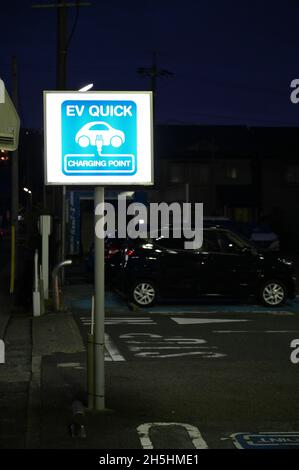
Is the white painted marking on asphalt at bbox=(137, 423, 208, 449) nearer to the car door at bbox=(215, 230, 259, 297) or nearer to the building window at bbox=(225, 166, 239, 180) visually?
the car door at bbox=(215, 230, 259, 297)

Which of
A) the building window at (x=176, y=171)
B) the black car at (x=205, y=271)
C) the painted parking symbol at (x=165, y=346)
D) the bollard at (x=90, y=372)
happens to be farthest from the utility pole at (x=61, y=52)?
the building window at (x=176, y=171)

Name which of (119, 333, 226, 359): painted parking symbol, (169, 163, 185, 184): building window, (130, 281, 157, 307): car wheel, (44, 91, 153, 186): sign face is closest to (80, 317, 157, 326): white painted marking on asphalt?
(119, 333, 226, 359): painted parking symbol

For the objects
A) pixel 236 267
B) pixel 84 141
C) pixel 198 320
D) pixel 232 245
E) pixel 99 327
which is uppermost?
pixel 84 141

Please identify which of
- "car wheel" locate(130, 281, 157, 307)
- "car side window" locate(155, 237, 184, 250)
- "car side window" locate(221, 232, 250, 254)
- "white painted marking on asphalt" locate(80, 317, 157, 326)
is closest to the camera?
"white painted marking on asphalt" locate(80, 317, 157, 326)

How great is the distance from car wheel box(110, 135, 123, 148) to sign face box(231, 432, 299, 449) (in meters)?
3.01

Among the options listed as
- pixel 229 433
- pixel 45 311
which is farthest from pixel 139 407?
pixel 45 311

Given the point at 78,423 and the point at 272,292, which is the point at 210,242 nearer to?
the point at 272,292

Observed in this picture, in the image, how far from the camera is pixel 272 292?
57.3 feet

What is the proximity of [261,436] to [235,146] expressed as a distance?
157 ft

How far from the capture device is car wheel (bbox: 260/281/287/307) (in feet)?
57.3

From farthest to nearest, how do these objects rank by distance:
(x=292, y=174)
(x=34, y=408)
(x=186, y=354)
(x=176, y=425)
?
1. (x=292, y=174)
2. (x=186, y=354)
3. (x=34, y=408)
4. (x=176, y=425)

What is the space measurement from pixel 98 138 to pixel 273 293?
10317 mm

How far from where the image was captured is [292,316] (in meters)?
16.0

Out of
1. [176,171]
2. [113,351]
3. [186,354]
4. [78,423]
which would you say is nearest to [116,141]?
[78,423]
